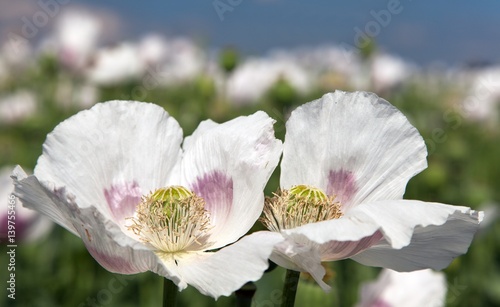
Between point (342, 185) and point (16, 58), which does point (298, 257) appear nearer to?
point (342, 185)

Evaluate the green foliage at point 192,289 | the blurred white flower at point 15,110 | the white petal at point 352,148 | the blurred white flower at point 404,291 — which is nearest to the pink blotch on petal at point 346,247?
the white petal at point 352,148

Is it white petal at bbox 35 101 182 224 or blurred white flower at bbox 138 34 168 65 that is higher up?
blurred white flower at bbox 138 34 168 65

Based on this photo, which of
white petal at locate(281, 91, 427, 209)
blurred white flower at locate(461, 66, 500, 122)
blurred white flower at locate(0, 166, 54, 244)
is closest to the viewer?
white petal at locate(281, 91, 427, 209)

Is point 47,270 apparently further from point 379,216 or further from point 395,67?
point 395,67

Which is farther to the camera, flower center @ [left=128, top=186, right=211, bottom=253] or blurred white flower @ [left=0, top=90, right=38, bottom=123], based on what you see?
blurred white flower @ [left=0, top=90, right=38, bottom=123]

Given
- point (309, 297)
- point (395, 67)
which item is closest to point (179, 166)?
point (309, 297)

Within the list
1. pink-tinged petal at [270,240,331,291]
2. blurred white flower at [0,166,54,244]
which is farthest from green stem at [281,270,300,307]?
blurred white flower at [0,166,54,244]

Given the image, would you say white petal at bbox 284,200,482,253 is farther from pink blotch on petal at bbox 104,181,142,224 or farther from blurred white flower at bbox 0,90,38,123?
blurred white flower at bbox 0,90,38,123
